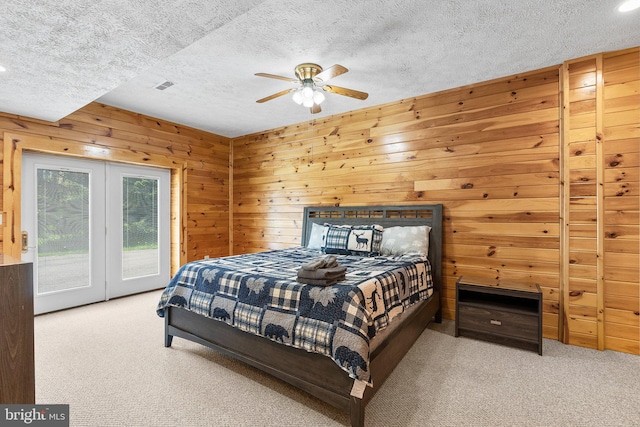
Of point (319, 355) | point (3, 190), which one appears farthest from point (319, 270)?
point (3, 190)

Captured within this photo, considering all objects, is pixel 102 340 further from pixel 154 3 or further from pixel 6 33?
Answer: pixel 154 3

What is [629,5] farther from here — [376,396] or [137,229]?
[137,229]

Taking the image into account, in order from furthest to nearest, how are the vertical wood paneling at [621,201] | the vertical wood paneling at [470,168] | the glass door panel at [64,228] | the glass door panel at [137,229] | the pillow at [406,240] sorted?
the glass door panel at [137,229]
the glass door panel at [64,228]
the pillow at [406,240]
the vertical wood paneling at [470,168]
the vertical wood paneling at [621,201]

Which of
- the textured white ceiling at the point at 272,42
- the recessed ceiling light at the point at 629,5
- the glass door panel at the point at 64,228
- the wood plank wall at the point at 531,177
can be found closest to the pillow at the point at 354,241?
the wood plank wall at the point at 531,177

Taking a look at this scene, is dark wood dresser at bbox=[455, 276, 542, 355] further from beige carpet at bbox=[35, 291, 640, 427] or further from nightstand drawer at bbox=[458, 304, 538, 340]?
beige carpet at bbox=[35, 291, 640, 427]

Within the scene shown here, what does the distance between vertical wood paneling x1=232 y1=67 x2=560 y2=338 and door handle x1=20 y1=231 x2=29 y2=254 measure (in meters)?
3.53

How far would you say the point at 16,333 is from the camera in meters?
1.37

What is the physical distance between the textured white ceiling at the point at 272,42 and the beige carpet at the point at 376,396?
235cm

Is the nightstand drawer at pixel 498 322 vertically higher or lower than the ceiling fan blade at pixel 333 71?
lower

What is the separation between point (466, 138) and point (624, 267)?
1842mm

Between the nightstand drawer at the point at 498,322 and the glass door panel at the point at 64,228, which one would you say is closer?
the nightstand drawer at the point at 498,322

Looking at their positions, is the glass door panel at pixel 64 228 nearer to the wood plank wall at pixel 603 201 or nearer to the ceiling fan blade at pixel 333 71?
the ceiling fan blade at pixel 333 71

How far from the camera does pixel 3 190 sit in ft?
10.7

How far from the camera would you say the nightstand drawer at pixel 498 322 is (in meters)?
2.60
